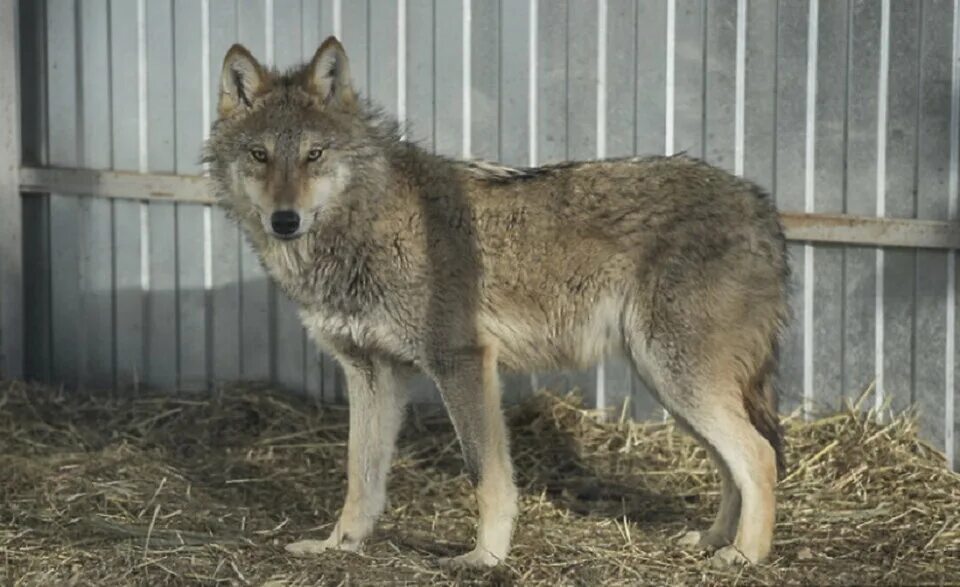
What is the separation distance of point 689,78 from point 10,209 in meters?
3.90

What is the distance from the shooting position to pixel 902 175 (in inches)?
311

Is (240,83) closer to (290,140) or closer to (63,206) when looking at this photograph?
(290,140)

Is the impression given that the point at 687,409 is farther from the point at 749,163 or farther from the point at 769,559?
the point at 749,163

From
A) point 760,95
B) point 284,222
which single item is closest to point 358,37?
point 760,95

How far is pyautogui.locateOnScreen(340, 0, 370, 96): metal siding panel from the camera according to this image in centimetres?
855

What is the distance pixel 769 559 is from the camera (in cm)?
641

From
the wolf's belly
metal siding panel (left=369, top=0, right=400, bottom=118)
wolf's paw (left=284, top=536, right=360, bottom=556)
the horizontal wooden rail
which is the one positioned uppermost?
metal siding panel (left=369, top=0, right=400, bottom=118)

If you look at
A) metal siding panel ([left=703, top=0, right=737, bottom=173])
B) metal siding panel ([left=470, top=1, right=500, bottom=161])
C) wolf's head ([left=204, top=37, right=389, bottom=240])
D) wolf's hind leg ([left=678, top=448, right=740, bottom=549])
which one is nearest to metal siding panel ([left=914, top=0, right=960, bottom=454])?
metal siding panel ([left=703, top=0, right=737, bottom=173])

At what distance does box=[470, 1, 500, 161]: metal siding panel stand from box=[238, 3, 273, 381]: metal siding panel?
1234 mm

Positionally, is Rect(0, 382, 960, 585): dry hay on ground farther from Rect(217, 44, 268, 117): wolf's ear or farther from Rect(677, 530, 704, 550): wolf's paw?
Rect(217, 44, 268, 117): wolf's ear

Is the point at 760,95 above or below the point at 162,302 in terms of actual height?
above

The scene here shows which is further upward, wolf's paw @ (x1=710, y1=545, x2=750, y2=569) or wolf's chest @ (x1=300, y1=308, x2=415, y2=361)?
wolf's chest @ (x1=300, y1=308, x2=415, y2=361)

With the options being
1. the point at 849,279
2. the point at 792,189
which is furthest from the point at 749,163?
the point at 849,279

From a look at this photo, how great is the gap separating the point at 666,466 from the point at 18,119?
164 inches
